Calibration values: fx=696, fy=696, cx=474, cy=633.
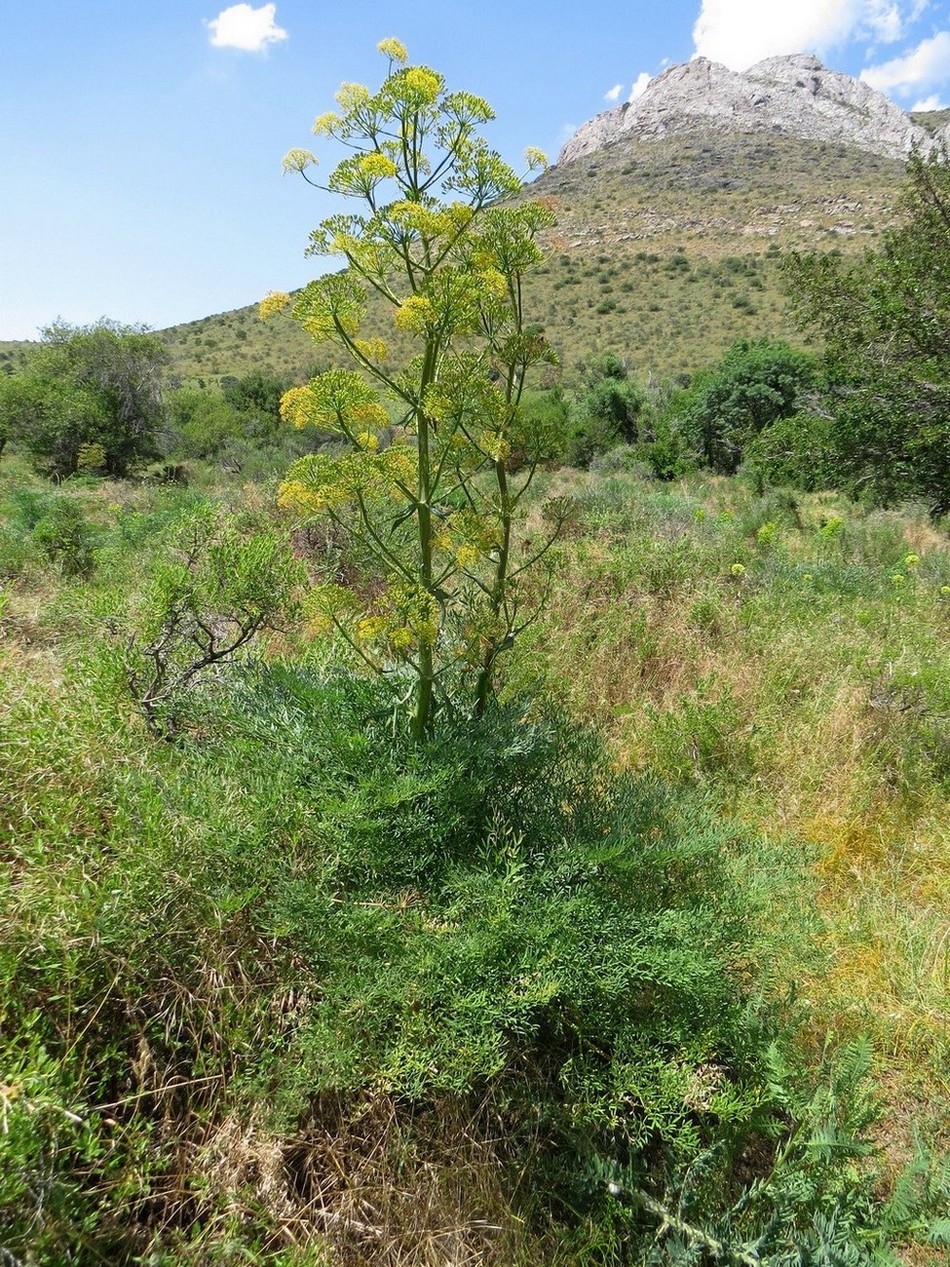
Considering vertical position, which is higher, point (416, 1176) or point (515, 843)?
point (515, 843)

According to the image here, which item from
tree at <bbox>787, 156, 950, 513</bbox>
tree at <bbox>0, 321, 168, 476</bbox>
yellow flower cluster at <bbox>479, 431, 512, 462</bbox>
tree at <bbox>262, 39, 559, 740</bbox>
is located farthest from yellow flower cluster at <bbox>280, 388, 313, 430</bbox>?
tree at <bbox>0, 321, 168, 476</bbox>

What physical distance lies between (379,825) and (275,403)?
23.8 meters

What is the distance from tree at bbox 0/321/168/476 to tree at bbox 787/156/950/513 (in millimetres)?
15998

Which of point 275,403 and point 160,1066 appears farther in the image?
point 275,403

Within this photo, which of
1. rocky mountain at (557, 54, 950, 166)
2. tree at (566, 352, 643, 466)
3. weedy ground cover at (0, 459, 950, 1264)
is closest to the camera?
weedy ground cover at (0, 459, 950, 1264)

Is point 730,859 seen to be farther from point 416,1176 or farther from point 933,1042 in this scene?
point 416,1176

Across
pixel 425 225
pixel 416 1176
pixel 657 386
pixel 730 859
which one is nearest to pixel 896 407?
pixel 730 859

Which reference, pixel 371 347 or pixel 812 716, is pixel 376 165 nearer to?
pixel 371 347

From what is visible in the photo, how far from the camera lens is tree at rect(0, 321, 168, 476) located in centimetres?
1642

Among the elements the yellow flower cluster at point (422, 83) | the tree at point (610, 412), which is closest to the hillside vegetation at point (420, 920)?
the yellow flower cluster at point (422, 83)

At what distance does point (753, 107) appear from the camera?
68688 millimetres

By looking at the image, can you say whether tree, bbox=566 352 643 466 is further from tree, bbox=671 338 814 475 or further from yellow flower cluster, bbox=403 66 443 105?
yellow flower cluster, bbox=403 66 443 105

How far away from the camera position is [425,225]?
5.83 feet

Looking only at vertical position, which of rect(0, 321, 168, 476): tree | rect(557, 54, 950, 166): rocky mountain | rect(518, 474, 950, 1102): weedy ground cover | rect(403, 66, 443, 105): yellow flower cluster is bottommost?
rect(518, 474, 950, 1102): weedy ground cover
